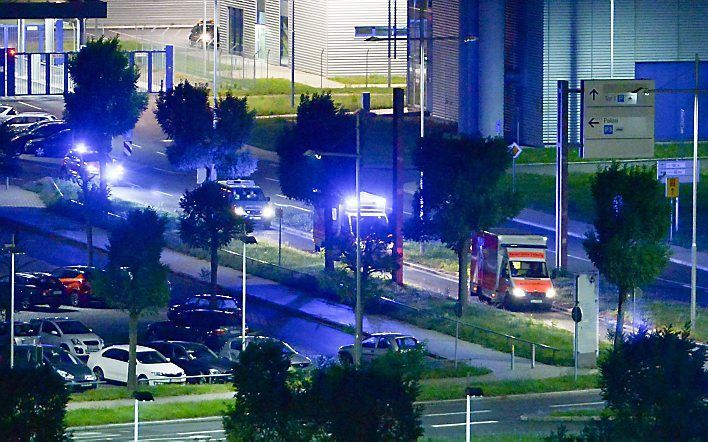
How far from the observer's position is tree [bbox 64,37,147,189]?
6309 centimetres

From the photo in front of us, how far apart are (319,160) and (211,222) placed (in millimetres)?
5602

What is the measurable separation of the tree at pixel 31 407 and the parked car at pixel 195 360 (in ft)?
55.2

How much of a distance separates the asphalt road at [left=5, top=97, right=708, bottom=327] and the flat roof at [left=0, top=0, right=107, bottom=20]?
19251mm

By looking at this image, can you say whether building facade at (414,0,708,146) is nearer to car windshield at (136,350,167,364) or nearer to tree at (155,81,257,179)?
tree at (155,81,257,179)

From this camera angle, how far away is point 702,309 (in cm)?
5466

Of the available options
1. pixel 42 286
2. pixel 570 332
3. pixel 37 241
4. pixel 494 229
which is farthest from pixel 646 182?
pixel 37 241

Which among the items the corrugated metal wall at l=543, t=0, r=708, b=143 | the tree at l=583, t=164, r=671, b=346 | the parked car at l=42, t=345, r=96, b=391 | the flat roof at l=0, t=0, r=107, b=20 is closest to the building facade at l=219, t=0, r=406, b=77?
the corrugated metal wall at l=543, t=0, r=708, b=143

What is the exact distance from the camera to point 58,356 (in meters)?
46.9

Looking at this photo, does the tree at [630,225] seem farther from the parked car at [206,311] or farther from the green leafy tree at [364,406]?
the green leafy tree at [364,406]

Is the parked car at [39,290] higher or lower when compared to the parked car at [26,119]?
lower

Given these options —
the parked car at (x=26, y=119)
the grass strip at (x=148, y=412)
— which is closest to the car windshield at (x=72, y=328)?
the grass strip at (x=148, y=412)

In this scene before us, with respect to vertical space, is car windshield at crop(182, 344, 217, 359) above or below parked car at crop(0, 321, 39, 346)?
below

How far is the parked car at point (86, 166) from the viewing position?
6769 cm

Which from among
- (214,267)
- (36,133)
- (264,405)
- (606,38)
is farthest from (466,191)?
(36,133)
